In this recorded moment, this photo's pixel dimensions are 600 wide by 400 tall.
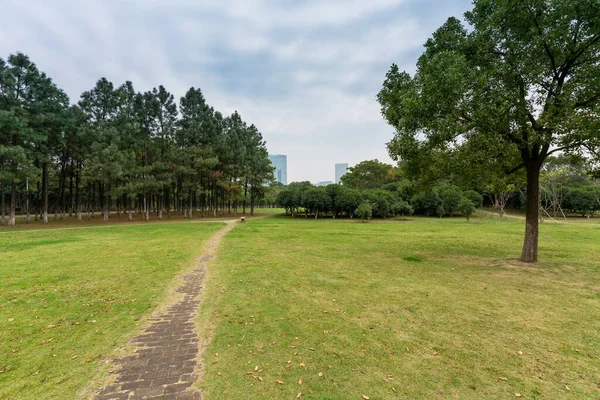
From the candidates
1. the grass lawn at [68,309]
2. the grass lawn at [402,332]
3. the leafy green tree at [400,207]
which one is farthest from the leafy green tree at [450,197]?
the grass lawn at [68,309]

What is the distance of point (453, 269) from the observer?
909cm

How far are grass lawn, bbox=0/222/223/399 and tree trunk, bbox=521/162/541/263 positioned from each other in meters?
12.7

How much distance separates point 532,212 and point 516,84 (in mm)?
4737

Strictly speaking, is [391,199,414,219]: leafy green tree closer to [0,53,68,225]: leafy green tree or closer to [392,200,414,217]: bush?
[392,200,414,217]: bush

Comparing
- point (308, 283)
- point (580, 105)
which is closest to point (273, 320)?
point (308, 283)

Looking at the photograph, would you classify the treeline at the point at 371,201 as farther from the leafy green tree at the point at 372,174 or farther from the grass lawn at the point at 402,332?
the grass lawn at the point at 402,332

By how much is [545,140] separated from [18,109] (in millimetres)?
37571

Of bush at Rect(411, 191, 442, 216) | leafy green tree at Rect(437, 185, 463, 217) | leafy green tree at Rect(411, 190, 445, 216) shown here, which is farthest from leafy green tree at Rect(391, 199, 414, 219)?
leafy green tree at Rect(437, 185, 463, 217)

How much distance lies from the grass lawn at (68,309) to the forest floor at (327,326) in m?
0.03

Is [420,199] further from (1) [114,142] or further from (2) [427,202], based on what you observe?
(1) [114,142]

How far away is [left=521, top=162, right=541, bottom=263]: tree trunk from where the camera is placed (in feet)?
31.0

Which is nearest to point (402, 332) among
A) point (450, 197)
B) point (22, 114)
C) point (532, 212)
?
point (532, 212)

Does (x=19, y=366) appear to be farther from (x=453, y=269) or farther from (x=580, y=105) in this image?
(x=580, y=105)

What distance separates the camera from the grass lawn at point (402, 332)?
3.28 metres
